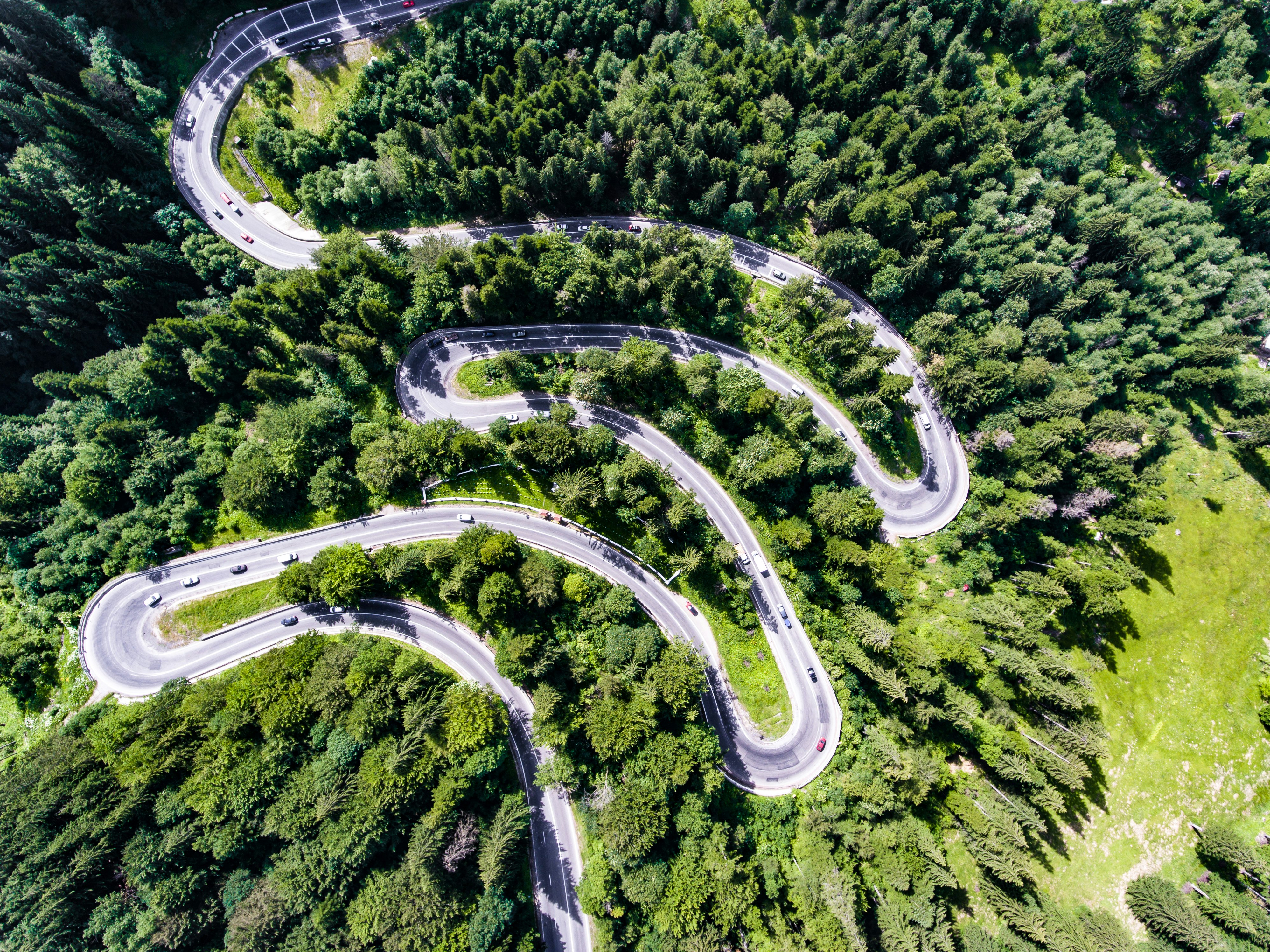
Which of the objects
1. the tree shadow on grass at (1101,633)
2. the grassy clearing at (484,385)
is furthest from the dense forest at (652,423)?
the grassy clearing at (484,385)

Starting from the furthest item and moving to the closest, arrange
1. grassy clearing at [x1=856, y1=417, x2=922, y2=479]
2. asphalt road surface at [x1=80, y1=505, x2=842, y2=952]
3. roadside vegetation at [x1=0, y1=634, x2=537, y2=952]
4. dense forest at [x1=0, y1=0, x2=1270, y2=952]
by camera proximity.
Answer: grassy clearing at [x1=856, y1=417, x2=922, y2=479] → asphalt road surface at [x1=80, y1=505, x2=842, y2=952] → dense forest at [x1=0, y1=0, x2=1270, y2=952] → roadside vegetation at [x1=0, y1=634, x2=537, y2=952]

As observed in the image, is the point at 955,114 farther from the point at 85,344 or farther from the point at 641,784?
the point at 85,344

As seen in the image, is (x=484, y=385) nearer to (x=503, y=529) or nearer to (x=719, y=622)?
(x=503, y=529)

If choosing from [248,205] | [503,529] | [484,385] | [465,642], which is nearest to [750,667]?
[465,642]

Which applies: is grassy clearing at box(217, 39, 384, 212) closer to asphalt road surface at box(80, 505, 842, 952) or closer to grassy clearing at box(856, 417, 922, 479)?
asphalt road surface at box(80, 505, 842, 952)

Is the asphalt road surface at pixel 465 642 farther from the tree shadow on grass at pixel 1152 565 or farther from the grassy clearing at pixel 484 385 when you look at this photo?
the tree shadow on grass at pixel 1152 565

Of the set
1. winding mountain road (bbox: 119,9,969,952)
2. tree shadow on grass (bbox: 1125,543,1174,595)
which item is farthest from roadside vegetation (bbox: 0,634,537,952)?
tree shadow on grass (bbox: 1125,543,1174,595)

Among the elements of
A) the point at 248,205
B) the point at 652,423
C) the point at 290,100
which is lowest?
the point at 652,423
